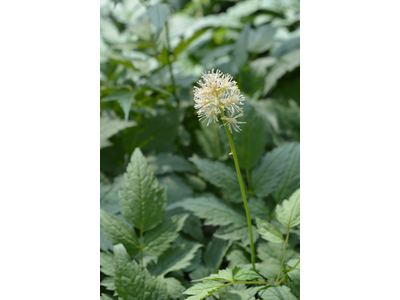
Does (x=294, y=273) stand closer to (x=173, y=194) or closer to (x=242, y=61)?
(x=173, y=194)

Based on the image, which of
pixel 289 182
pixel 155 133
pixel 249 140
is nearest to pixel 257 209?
pixel 289 182

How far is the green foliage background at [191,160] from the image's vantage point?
0.97 m

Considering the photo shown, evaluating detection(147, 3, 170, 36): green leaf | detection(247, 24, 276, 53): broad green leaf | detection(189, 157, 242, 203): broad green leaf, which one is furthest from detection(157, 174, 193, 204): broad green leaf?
detection(247, 24, 276, 53): broad green leaf

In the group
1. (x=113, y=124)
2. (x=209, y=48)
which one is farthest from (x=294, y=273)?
(x=209, y=48)

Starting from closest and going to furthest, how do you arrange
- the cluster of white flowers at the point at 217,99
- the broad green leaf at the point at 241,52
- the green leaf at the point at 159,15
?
the cluster of white flowers at the point at 217,99 < the green leaf at the point at 159,15 < the broad green leaf at the point at 241,52

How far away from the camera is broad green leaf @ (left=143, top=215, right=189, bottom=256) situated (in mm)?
968

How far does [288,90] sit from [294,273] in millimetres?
1137

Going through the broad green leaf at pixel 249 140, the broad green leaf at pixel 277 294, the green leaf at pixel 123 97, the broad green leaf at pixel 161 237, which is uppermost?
the green leaf at pixel 123 97

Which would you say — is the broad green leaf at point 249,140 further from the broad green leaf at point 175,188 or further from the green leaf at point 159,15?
the green leaf at point 159,15

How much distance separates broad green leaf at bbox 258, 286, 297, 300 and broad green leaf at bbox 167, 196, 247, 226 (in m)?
0.26

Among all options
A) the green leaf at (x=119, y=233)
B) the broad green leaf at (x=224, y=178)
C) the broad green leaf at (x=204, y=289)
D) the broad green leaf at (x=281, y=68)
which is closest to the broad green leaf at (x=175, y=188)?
the broad green leaf at (x=224, y=178)

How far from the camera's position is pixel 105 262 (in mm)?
945

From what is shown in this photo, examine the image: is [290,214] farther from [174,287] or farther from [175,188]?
[175,188]

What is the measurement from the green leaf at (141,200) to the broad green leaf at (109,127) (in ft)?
1.04
